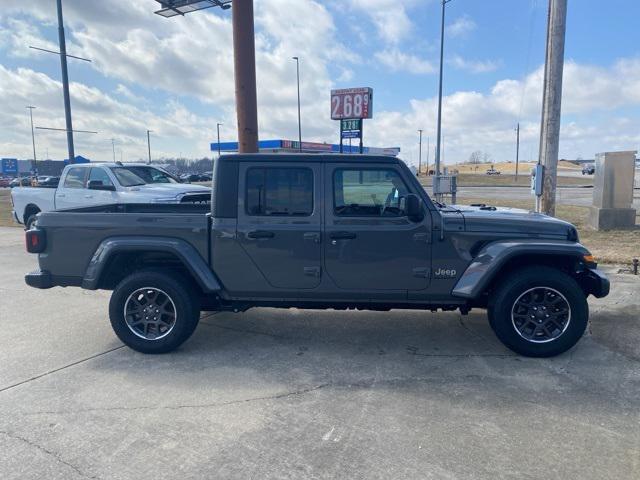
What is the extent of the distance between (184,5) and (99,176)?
170 inches

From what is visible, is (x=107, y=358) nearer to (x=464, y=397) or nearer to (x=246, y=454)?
(x=246, y=454)

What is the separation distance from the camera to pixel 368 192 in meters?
4.41

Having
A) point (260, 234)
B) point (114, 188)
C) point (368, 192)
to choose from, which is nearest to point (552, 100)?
point (368, 192)

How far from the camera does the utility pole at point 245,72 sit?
7961 millimetres

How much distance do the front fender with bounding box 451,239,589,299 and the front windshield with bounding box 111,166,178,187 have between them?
27.4 feet

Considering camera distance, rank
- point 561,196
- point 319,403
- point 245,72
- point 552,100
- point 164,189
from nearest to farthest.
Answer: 1. point 319,403
2. point 245,72
3. point 552,100
4. point 164,189
5. point 561,196

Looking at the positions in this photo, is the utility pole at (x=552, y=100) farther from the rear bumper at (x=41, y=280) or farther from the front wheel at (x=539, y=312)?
the rear bumper at (x=41, y=280)

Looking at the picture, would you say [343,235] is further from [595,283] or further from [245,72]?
[245,72]

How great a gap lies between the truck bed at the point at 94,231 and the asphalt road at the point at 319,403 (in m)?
0.87

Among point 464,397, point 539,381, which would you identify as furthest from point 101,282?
point 539,381

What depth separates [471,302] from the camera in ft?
14.8

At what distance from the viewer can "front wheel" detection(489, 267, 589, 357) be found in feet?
13.8

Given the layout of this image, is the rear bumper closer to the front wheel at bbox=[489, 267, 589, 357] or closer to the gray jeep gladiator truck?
the gray jeep gladiator truck

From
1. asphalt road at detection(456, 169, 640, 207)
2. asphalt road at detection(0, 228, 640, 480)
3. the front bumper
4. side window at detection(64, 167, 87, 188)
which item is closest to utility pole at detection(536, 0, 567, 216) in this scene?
asphalt road at detection(0, 228, 640, 480)
